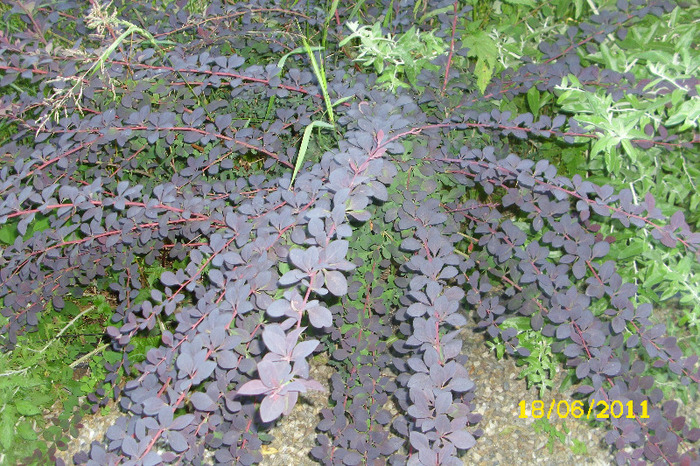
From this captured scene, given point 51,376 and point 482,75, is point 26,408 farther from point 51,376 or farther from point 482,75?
point 482,75

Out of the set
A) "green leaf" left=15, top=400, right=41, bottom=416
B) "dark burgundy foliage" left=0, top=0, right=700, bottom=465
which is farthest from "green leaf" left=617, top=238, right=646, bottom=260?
"green leaf" left=15, top=400, right=41, bottom=416

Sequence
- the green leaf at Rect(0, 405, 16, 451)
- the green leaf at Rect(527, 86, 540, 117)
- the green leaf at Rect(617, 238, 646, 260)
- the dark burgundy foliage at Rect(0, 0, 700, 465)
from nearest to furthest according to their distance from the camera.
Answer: the dark burgundy foliage at Rect(0, 0, 700, 465) < the green leaf at Rect(617, 238, 646, 260) < the green leaf at Rect(0, 405, 16, 451) < the green leaf at Rect(527, 86, 540, 117)

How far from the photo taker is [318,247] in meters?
1.04

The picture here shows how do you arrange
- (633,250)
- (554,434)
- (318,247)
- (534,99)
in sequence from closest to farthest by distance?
(318,247) → (633,250) → (554,434) → (534,99)

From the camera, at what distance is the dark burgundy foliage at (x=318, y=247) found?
0.99 metres

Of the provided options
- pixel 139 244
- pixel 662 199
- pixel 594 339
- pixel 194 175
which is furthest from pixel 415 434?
pixel 662 199

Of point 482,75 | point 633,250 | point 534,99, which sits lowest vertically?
point 633,250

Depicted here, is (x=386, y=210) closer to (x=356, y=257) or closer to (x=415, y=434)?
(x=356, y=257)

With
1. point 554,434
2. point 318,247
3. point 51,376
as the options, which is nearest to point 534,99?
point 554,434

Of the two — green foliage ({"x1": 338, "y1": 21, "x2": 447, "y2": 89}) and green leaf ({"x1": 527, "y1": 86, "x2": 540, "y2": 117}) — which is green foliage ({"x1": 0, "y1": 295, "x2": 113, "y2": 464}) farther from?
green leaf ({"x1": 527, "y1": 86, "x2": 540, "y2": 117})

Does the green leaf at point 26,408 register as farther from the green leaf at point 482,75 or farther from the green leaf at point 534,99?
the green leaf at point 534,99

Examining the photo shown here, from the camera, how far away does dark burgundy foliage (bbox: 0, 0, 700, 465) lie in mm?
986

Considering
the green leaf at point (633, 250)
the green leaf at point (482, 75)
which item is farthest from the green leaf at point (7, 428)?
the green leaf at point (633, 250)

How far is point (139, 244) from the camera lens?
1734 millimetres
